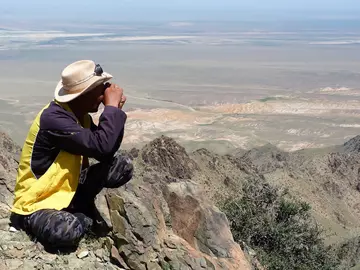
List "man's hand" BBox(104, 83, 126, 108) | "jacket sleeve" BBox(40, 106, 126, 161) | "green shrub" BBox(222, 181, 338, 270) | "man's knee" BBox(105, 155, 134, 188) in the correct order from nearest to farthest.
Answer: "jacket sleeve" BBox(40, 106, 126, 161), "man's hand" BBox(104, 83, 126, 108), "man's knee" BBox(105, 155, 134, 188), "green shrub" BBox(222, 181, 338, 270)

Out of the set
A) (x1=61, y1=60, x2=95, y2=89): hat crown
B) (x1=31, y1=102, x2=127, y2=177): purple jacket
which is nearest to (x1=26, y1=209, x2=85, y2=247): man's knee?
(x1=31, y1=102, x2=127, y2=177): purple jacket

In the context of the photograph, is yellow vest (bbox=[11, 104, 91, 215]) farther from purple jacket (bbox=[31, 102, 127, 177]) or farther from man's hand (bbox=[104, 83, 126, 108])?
man's hand (bbox=[104, 83, 126, 108])

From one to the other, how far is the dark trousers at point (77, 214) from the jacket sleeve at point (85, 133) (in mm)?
589

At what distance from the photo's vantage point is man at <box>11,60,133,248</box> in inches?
181

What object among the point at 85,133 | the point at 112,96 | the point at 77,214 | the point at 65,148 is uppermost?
the point at 112,96

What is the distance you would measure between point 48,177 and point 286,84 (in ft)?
296

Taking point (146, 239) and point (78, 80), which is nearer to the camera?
point (78, 80)

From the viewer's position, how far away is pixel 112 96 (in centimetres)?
474

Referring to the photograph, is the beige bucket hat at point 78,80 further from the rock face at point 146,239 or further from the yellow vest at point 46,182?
the rock face at point 146,239

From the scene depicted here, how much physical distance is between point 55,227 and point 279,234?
6311mm

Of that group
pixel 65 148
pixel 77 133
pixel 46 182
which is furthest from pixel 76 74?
pixel 46 182

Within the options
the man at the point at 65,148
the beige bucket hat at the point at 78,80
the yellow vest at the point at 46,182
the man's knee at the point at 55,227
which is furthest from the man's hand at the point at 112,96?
the man's knee at the point at 55,227

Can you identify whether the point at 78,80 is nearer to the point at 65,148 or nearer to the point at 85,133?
the point at 85,133

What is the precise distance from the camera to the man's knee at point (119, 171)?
17.3 feet
